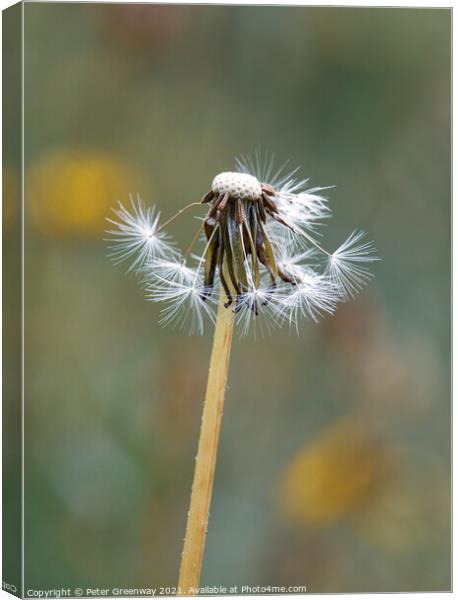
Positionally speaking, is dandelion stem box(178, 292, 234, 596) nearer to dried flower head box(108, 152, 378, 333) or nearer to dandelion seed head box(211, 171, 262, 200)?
dried flower head box(108, 152, 378, 333)

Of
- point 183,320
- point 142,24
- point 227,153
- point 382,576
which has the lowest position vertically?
point 382,576

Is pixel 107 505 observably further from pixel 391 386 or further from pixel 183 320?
pixel 391 386

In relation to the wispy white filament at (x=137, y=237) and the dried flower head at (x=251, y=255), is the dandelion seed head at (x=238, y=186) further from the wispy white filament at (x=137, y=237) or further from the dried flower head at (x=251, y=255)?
the wispy white filament at (x=137, y=237)

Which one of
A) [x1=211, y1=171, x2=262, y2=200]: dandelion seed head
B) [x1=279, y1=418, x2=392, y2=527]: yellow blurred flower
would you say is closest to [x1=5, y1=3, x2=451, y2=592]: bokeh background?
[x1=279, y1=418, x2=392, y2=527]: yellow blurred flower

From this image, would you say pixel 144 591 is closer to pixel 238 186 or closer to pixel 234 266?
pixel 234 266

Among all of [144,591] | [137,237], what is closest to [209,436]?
[137,237]

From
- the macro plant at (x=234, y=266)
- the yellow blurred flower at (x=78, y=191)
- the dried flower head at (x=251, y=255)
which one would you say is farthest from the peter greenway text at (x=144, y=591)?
the yellow blurred flower at (x=78, y=191)

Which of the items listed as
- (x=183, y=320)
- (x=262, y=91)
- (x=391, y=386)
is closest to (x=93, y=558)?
(x=183, y=320)
